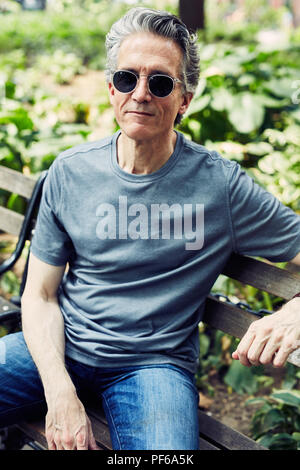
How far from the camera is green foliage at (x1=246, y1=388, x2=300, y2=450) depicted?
94.9 inches

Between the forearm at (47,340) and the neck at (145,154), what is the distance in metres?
0.61

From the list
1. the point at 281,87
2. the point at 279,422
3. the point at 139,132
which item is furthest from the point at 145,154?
the point at 281,87

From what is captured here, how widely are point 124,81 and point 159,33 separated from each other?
7.7 inches

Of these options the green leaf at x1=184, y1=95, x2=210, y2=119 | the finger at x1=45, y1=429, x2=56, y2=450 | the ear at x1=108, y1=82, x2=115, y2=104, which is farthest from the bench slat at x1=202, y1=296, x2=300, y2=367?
the green leaf at x1=184, y1=95, x2=210, y2=119

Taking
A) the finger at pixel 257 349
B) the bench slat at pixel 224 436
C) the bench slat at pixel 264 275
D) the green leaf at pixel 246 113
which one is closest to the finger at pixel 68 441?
the bench slat at pixel 224 436

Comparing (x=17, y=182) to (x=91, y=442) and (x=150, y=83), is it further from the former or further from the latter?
(x=91, y=442)

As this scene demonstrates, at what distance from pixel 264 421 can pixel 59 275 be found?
124 centimetres

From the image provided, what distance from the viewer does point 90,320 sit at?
2055 mm

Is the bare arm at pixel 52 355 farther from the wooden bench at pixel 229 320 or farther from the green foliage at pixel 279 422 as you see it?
the green foliage at pixel 279 422

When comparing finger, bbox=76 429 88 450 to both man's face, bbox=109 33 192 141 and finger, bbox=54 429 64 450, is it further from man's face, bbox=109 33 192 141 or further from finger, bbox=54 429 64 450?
man's face, bbox=109 33 192 141

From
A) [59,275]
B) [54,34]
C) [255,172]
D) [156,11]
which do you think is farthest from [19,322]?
[54,34]

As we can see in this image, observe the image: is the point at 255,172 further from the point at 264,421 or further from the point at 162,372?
the point at 162,372

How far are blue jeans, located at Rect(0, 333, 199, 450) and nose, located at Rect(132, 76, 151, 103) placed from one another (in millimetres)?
916

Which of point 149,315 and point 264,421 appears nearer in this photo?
point 149,315
